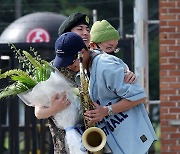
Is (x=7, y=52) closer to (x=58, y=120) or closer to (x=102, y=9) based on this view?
(x=58, y=120)

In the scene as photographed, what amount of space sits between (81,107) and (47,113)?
249 millimetres

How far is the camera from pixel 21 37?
15727 mm

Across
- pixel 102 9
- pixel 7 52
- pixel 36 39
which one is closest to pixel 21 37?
pixel 36 39

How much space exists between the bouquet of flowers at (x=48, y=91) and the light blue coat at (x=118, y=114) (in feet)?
0.60

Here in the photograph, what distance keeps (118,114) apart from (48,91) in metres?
0.53

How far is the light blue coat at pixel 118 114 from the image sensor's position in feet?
23.0

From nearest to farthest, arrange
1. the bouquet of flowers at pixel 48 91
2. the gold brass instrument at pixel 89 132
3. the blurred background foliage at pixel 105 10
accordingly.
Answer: the gold brass instrument at pixel 89 132 → the bouquet of flowers at pixel 48 91 → the blurred background foliage at pixel 105 10

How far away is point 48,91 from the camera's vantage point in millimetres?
7125

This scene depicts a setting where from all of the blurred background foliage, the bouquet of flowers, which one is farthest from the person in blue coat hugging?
the blurred background foliage

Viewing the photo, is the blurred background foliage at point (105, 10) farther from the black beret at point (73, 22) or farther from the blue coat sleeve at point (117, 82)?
the blue coat sleeve at point (117, 82)

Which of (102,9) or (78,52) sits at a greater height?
(78,52)

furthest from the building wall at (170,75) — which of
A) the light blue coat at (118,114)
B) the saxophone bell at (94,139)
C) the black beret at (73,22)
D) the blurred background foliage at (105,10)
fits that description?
the blurred background foliage at (105,10)

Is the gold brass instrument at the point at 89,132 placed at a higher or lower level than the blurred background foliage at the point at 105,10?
higher

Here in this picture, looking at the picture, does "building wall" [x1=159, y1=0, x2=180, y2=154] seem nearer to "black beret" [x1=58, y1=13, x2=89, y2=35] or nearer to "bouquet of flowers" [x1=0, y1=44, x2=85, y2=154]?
"black beret" [x1=58, y1=13, x2=89, y2=35]
